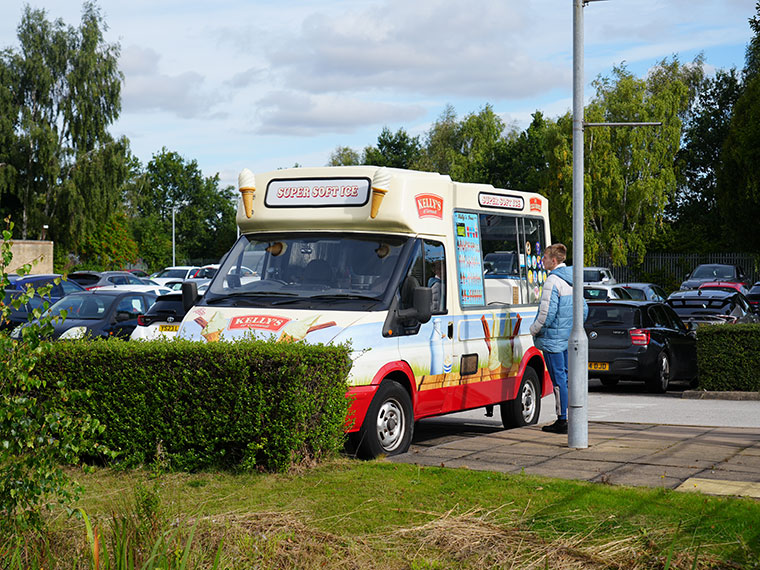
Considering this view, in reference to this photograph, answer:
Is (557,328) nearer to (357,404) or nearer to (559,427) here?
(559,427)

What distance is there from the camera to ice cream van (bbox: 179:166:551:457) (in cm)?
871

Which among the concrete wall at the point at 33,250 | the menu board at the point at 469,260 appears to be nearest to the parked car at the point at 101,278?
the concrete wall at the point at 33,250

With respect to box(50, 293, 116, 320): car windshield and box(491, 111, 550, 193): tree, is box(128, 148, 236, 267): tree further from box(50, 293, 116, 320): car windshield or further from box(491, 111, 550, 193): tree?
box(50, 293, 116, 320): car windshield

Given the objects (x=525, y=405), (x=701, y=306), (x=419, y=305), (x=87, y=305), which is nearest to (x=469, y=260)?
(x=419, y=305)

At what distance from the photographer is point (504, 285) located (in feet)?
37.0

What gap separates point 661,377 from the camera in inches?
667

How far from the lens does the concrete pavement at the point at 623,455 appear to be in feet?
25.6

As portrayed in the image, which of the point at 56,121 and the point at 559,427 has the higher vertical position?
the point at 56,121

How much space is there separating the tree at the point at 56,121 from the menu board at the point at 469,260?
48248 millimetres

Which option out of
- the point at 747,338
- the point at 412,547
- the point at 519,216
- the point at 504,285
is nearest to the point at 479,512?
the point at 412,547

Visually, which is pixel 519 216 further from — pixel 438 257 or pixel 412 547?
pixel 412 547

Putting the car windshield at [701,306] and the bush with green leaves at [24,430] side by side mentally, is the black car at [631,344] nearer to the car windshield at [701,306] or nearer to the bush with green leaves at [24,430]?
the car windshield at [701,306]

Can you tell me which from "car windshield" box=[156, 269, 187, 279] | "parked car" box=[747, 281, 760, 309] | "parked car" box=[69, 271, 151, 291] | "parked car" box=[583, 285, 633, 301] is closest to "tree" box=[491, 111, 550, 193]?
"car windshield" box=[156, 269, 187, 279]

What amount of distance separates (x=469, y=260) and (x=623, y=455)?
2.65m
